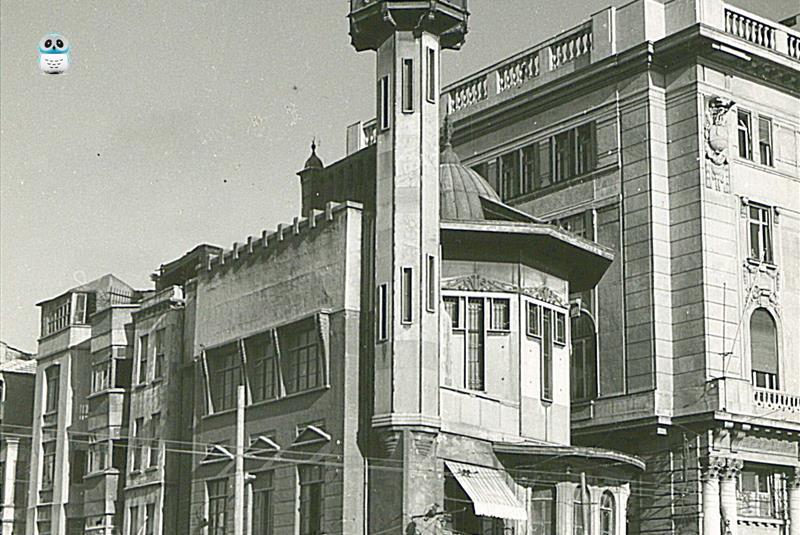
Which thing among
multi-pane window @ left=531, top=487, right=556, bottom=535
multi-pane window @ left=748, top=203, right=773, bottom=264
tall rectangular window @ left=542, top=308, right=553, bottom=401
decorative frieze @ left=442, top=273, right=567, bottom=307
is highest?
multi-pane window @ left=748, top=203, right=773, bottom=264

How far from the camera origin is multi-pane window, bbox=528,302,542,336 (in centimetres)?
4488

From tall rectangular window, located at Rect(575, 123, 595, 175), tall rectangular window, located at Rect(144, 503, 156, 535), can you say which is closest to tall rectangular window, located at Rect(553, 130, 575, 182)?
tall rectangular window, located at Rect(575, 123, 595, 175)

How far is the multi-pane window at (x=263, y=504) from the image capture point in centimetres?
4328

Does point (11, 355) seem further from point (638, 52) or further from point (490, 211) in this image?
point (638, 52)

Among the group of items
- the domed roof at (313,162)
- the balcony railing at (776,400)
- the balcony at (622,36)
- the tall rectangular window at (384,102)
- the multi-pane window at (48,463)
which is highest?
the balcony at (622,36)

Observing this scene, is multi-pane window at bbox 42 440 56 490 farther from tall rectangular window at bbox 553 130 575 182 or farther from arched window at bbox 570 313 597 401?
tall rectangular window at bbox 553 130 575 182

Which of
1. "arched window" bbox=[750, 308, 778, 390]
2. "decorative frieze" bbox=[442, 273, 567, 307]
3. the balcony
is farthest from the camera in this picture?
the balcony

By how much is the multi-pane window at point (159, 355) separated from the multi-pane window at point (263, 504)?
8.04 meters

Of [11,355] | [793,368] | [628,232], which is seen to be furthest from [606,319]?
[11,355]

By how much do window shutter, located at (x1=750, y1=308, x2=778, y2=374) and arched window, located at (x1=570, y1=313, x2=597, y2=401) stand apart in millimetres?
5451

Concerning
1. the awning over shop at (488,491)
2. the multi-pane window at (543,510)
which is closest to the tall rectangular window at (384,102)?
the awning over shop at (488,491)

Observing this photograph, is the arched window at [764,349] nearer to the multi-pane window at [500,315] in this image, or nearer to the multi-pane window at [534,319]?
the multi-pane window at [534,319]

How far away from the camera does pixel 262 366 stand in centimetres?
4472

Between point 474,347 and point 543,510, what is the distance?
5.37m
